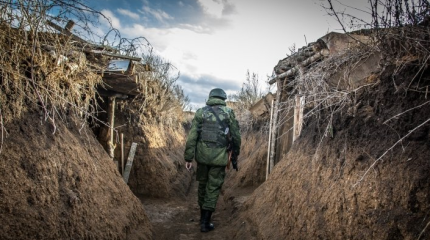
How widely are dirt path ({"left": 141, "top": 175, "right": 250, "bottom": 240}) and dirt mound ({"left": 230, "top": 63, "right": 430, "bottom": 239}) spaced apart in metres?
0.83

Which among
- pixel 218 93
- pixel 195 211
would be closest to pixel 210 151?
pixel 218 93

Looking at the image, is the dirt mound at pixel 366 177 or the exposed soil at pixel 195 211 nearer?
the dirt mound at pixel 366 177

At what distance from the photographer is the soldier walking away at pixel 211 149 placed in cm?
410

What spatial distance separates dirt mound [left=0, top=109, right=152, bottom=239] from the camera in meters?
1.92

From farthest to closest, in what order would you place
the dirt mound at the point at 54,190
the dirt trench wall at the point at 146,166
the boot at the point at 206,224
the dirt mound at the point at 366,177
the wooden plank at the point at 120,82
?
1. the dirt trench wall at the point at 146,166
2. the wooden plank at the point at 120,82
3. the boot at the point at 206,224
4. the dirt mound at the point at 54,190
5. the dirt mound at the point at 366,177

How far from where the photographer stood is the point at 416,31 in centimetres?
195

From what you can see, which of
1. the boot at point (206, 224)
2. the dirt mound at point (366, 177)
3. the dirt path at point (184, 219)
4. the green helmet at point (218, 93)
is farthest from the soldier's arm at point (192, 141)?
the dirt mound at point (366, 177)

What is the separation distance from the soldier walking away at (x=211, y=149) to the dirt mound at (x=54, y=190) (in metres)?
→ 1.23

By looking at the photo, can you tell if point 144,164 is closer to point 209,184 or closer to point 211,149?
point 209,184

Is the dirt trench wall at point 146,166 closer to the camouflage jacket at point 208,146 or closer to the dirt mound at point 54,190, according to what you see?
the camouflage jacket at point 208,146

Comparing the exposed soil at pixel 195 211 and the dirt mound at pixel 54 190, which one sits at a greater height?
the dirt mound at pixel 54 190

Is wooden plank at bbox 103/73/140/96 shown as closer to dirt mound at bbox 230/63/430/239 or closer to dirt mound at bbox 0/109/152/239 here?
dirt mound at bbox 0/109/152/239

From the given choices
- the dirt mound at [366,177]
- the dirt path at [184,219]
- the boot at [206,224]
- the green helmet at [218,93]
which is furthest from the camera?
the green helmet at [218,93]

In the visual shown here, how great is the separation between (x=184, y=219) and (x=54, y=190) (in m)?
2.97
